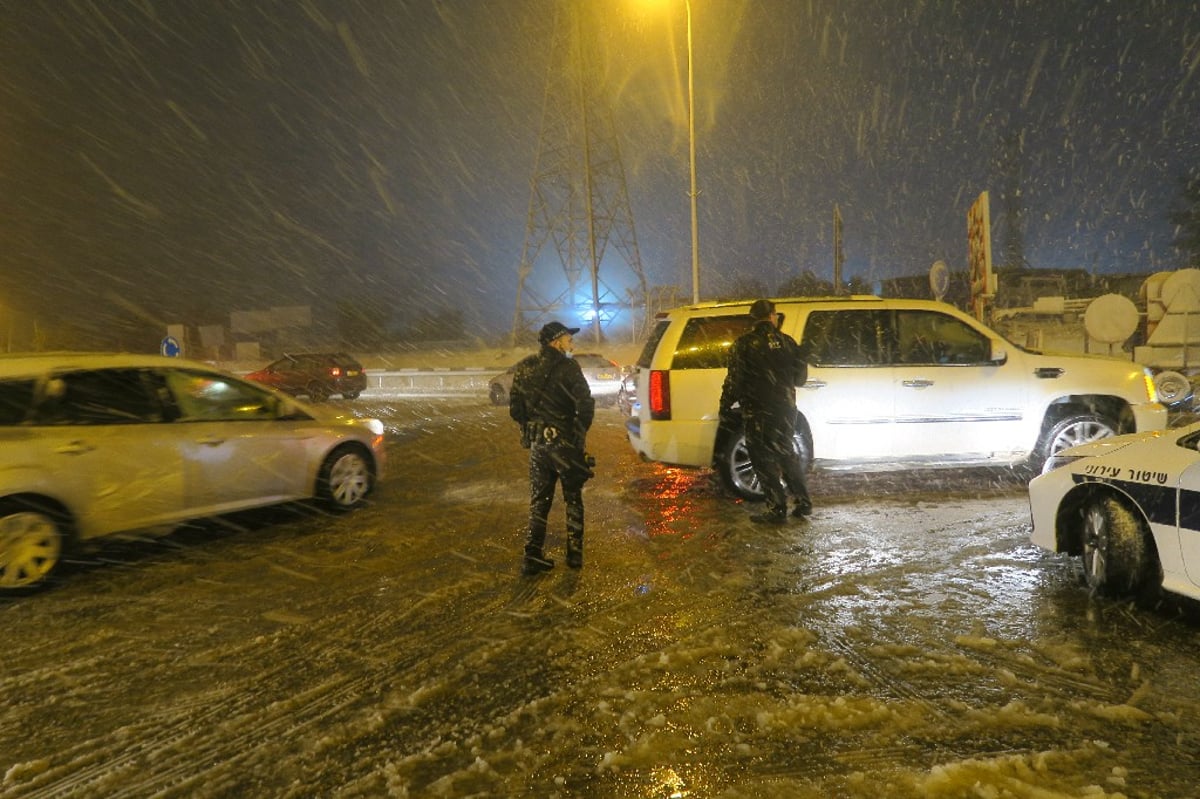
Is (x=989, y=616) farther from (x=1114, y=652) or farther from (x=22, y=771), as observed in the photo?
(x=22, y=771)

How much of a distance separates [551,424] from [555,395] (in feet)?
0.64

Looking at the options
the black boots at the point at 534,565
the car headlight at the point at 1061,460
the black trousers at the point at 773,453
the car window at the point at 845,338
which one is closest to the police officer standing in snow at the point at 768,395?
the black trousers at the point at 773,453

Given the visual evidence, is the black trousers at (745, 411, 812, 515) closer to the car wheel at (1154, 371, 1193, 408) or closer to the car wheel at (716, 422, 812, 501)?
the car wheel at (716, 422, 812, 501)

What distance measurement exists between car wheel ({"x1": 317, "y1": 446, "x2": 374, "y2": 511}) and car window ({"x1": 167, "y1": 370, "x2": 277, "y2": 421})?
0.75m

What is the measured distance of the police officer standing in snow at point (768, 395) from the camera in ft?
22.6

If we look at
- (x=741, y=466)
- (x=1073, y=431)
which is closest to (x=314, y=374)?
(x=741, y=466)

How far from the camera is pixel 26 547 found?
559cm

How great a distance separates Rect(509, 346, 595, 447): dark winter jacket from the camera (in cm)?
559

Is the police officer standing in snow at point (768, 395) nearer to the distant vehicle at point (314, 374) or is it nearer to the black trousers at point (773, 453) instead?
the black trousers at point (773, 453)

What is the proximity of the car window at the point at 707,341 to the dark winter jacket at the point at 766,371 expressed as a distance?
1.00m

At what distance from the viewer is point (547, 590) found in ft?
17.6

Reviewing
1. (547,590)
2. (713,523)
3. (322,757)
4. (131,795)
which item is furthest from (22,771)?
(713,523)

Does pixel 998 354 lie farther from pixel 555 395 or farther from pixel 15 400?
pixel 15 400

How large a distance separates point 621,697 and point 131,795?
1.92 metres
